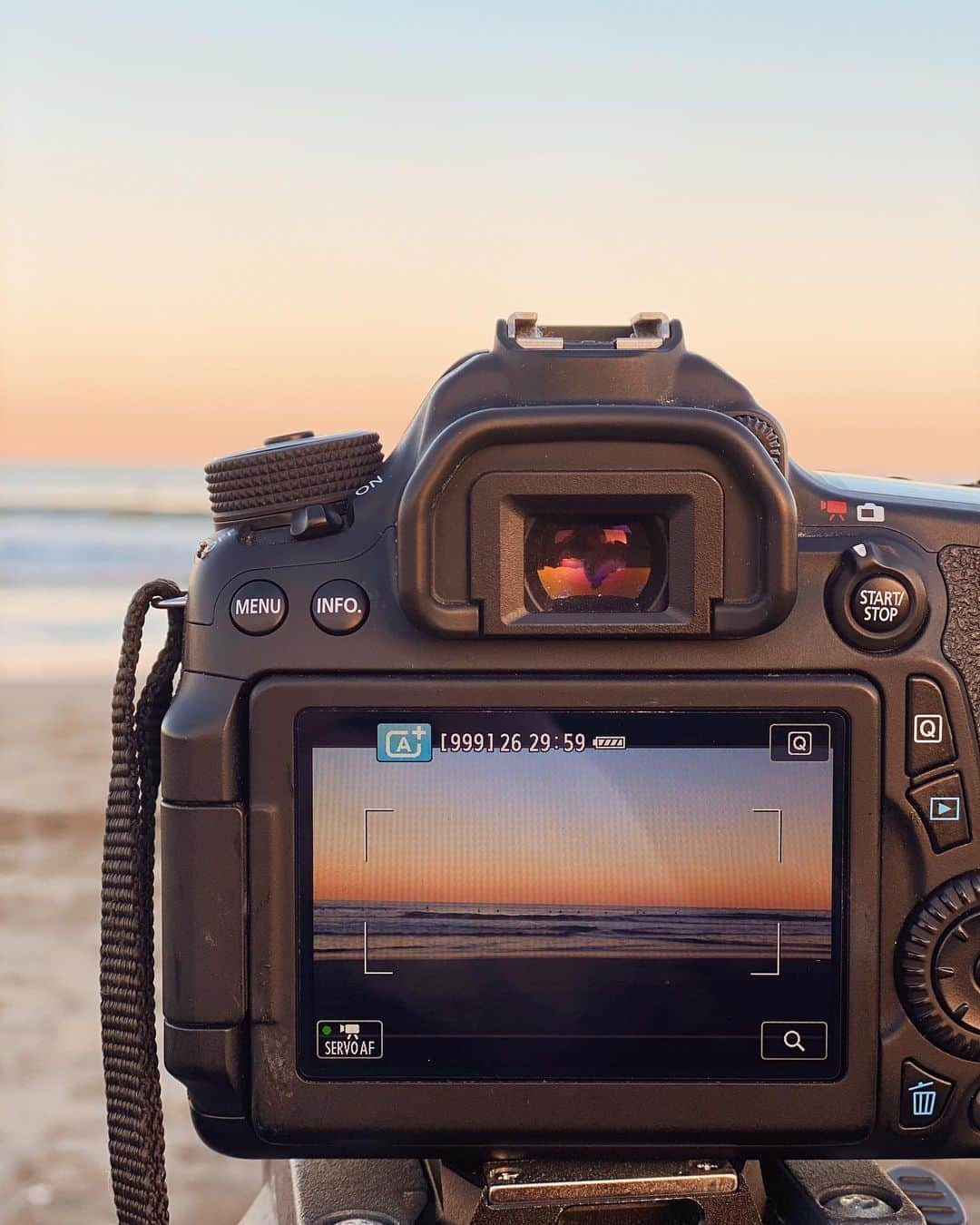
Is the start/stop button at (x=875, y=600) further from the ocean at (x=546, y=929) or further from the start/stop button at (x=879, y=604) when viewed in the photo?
the ocean at (x=546, y=929)

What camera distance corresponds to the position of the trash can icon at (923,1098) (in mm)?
1053

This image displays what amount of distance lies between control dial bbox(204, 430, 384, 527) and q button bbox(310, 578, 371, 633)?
0.23 ft

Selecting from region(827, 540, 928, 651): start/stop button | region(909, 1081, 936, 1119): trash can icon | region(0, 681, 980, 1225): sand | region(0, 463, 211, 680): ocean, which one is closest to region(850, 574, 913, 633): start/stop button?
region(827, 540, 928, 651): start/stop button

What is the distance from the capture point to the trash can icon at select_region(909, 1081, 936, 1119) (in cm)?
105

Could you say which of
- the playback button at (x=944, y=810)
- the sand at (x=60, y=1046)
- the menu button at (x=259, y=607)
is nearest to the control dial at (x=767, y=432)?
the playback button at (x=944, y=810)

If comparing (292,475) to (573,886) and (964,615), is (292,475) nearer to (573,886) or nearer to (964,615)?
(573,886)

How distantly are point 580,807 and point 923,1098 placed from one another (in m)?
0.33

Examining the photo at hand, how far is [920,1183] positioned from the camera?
4.08ft

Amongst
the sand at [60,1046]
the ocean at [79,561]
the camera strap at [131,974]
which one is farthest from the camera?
the ocean at [79,561]

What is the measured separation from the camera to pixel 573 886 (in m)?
1.02

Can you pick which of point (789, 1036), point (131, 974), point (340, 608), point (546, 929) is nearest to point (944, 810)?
point (789, 1036)

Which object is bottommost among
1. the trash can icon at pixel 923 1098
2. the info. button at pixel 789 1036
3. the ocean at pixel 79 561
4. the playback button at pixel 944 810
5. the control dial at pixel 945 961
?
the ocean at pixel 79 561

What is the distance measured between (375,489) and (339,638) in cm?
12

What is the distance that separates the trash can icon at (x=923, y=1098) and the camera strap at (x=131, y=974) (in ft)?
1.87
